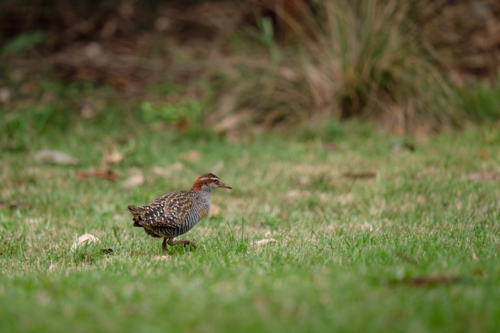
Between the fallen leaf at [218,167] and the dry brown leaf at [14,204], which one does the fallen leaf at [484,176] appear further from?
the dry brown leaf at [14,204]

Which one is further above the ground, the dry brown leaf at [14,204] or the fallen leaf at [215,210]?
the dry brown leaf at [14,204]

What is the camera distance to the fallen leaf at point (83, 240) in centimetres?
385

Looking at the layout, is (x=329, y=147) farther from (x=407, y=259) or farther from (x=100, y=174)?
(x=407, y=259)

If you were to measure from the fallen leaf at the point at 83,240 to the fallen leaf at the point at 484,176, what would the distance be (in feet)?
12.6

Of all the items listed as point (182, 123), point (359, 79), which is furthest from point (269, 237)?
point (359, 79)

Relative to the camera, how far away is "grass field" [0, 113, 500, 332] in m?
2.22

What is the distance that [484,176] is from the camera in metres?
5.68

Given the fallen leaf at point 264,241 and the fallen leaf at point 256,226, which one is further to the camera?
the fallen leaf at point 256,226

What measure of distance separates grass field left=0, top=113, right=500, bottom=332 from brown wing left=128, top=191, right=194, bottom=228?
235 millimetres

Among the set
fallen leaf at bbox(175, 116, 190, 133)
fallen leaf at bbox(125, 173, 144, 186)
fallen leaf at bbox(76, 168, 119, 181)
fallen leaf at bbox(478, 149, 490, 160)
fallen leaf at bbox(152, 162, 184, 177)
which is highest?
fallen leaf at bbox(175, 116, 190, 133)

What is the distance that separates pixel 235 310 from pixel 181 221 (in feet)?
5.31

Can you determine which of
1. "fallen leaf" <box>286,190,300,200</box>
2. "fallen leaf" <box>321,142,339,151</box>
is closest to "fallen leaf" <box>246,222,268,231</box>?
"fallen leaf" <box>286,190,300,200</box>

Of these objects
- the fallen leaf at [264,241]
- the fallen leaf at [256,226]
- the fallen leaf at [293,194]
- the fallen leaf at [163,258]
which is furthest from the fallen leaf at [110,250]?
the fallen leaf at [293,194]

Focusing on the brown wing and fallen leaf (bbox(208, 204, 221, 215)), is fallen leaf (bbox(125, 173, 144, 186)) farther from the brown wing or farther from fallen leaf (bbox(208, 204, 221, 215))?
the brown wing
